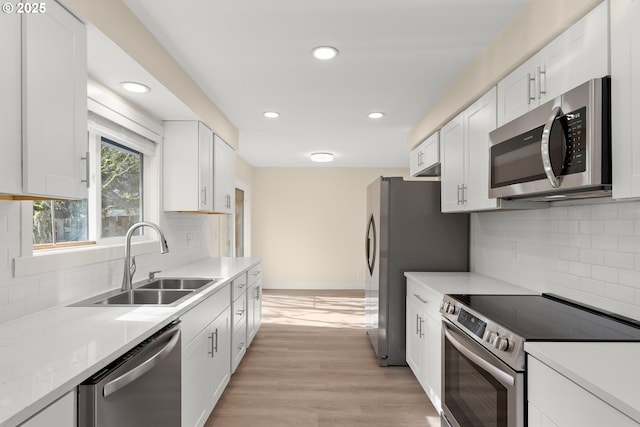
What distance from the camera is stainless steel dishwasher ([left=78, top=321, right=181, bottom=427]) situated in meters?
1.16

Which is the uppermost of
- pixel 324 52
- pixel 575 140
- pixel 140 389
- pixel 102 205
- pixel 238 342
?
pixel 324 52

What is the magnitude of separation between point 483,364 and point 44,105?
6.49 ft

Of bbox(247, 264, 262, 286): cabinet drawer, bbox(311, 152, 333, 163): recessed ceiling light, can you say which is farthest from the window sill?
bbox(311, 152, 333, 163): recessed ceiling light

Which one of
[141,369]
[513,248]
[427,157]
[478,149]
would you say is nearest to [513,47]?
[478,149]

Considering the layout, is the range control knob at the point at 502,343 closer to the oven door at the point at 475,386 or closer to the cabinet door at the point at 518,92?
the oven door at the point at 475,386

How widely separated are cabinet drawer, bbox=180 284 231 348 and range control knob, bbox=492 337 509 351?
1.41 meters

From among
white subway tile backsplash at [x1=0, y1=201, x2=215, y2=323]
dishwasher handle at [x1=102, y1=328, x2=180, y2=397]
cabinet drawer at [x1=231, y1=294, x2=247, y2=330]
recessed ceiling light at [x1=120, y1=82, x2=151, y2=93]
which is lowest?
cabinet drawer at [x1=231, y1=294, x2=247, y2=330]

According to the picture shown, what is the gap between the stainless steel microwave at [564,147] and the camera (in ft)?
4.53

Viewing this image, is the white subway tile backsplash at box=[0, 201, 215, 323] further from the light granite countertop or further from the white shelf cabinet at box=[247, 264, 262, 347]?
the white shelf cabinet at box=[247, 264, 262, 347]

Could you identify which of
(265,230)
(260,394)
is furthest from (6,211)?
(265,230)

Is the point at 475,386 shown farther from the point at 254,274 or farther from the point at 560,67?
the point at 254,274

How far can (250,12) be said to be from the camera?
201 centimetres

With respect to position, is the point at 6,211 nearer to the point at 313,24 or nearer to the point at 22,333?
the point at 22,333

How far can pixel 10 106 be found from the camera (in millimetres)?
1274
